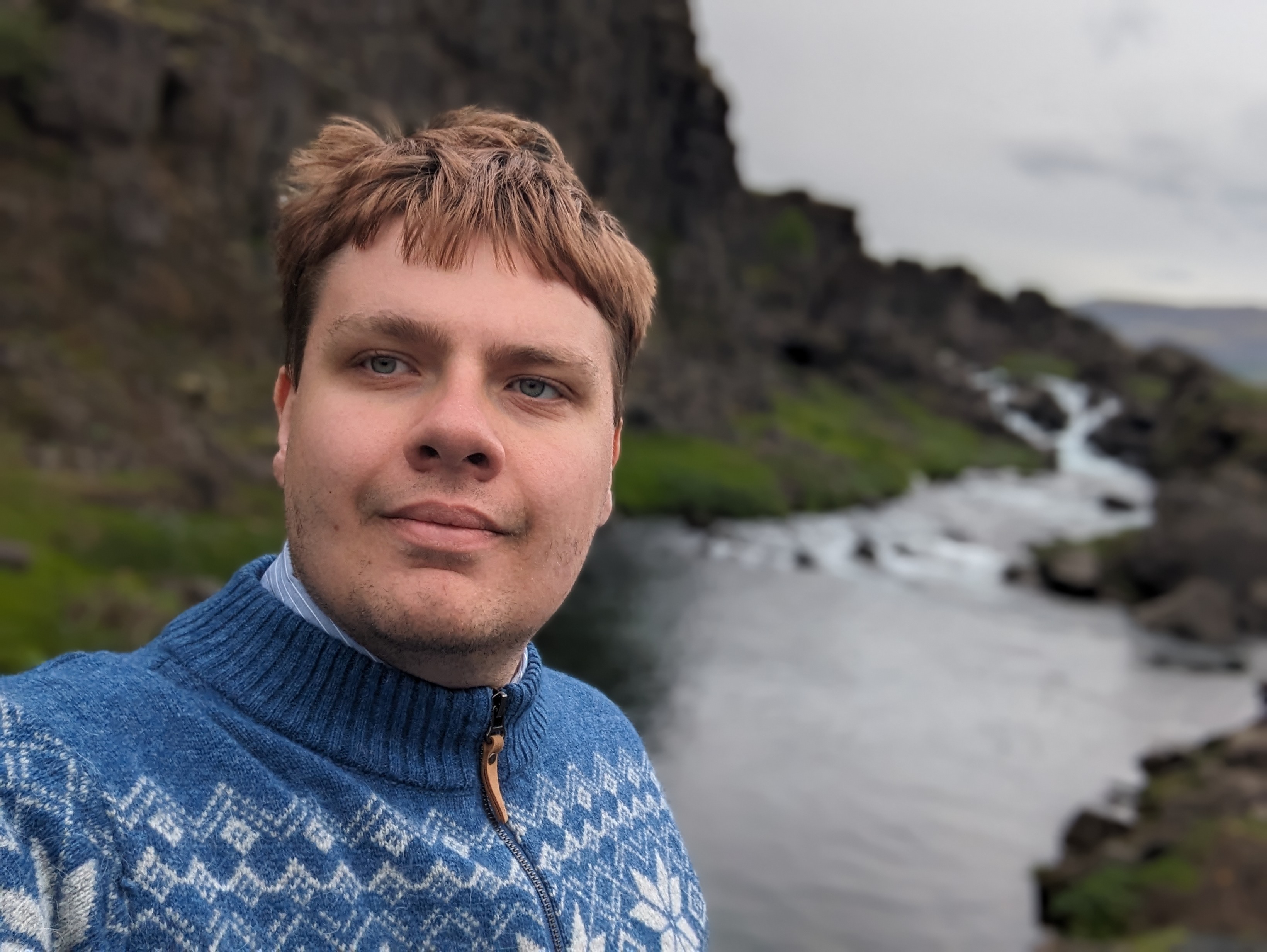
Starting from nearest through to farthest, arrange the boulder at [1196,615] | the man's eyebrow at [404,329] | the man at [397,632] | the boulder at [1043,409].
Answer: the man at [397,632], the man's eyebrow at [404,329], the boulder at [1196,615], the boulder at [1043,409]

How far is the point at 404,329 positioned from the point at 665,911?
219 centimetres

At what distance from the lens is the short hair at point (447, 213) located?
3.38 m

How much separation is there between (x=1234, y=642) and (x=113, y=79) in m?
55.3

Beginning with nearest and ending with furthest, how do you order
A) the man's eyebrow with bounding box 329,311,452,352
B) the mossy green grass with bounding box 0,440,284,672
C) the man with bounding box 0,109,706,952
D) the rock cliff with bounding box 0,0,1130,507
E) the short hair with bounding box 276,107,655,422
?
the man with bounding box 0,109,706,952 < the man's eyebrow with bounding box 329,311,452,352 < the short hair with bounding box 276,107,655,422 < the mossy green grass with bounding box 0,440,284,672 < the rock cliff with bounding box 0,0,1130,507

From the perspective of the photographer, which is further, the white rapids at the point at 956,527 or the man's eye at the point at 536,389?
the white rapids at the point at 956,527

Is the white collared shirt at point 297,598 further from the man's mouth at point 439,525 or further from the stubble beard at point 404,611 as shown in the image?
the man's mouth at point 439,525

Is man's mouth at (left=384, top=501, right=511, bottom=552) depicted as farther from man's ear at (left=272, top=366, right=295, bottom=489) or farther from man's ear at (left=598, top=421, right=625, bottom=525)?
man's ear at (left=598, top=421, right=625, bottom=525)

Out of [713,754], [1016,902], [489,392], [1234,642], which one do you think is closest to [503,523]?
[489,392]

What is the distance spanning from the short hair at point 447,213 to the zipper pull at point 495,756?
110cm

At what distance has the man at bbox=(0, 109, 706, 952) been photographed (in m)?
2.78

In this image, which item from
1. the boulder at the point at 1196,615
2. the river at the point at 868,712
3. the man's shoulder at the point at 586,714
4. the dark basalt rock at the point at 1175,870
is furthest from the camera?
the boulder at the point at 1196,615

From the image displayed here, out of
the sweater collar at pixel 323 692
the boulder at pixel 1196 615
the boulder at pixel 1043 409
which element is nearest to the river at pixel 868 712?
the boulder at pixel 1196 615

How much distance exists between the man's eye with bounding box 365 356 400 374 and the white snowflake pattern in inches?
75.0

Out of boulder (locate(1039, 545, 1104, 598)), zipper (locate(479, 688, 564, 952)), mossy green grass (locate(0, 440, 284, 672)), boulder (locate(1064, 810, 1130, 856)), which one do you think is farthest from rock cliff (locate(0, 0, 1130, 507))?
boulder (locate(1064, 810, 1130, 856))
